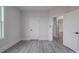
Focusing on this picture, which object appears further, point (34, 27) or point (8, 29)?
point (34, 27)

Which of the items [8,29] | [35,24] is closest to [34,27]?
[35,24]

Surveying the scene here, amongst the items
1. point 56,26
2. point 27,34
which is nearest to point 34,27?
point 27,34

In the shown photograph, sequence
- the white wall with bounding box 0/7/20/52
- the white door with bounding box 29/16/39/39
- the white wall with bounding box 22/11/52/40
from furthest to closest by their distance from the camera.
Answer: the white door with bounding box 29/16/39/39, the white wall with bounding box 22/11/52/40, the white wall with bounding box 0/7/20/52

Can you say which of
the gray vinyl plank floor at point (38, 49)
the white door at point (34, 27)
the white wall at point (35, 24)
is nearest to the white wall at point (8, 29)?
the gray vinyl plank floor at point (38, 49)

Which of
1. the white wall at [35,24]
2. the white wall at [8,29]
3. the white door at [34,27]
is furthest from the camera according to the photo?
the white door at [34,27]

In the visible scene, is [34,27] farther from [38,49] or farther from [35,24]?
[38,49]

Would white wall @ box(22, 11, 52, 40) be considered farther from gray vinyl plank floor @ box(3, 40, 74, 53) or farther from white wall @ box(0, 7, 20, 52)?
gray vinyl plank floor @ box(3, 40, 74, 53)

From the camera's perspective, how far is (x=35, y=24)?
946 centimetres

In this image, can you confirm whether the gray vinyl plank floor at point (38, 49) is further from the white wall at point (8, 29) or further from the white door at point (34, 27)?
the white door at point (34, 27)

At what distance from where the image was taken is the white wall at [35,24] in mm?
9344

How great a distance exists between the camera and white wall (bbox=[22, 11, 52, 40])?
9.34m

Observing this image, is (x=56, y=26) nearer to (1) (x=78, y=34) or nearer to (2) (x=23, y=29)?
(2) (x=23, y=29)

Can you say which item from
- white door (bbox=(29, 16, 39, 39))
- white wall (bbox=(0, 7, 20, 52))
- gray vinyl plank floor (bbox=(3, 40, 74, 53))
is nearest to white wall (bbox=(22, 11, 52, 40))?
white door (bbox=(29, 16, 39, 39))

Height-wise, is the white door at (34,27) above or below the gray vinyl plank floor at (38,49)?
above
